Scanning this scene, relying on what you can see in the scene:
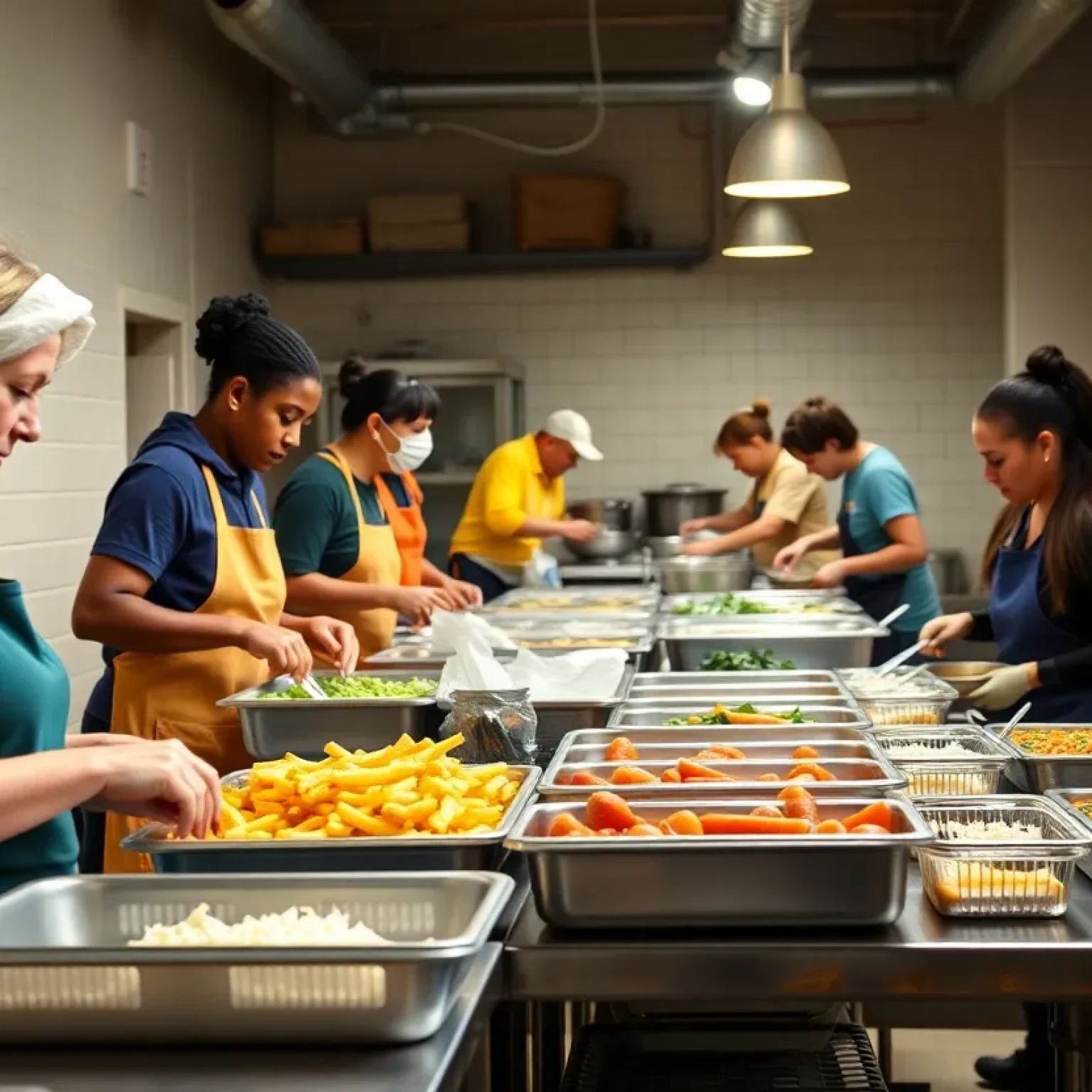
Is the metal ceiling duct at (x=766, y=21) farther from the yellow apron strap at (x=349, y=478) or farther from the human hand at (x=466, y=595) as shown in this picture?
the yellow apron strap at (x=349, y=478)

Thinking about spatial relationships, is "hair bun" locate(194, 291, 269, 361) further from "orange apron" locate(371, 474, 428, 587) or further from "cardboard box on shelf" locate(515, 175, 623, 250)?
"cardboard box on shelf" locate(515, 175, 623, 250)

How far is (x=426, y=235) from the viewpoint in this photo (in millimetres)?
8547

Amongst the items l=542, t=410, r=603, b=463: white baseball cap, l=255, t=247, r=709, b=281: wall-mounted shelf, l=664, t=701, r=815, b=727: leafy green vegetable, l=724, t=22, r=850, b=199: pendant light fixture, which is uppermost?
l=255, t=247, r=709, b=281: wall-mounted shelf

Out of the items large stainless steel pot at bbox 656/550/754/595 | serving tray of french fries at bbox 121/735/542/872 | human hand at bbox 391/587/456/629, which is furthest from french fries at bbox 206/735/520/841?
large stainless steel pot at bbox 656/550/754/595

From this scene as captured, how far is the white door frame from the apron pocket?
3581 mm

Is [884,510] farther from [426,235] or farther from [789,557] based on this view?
[426,235]

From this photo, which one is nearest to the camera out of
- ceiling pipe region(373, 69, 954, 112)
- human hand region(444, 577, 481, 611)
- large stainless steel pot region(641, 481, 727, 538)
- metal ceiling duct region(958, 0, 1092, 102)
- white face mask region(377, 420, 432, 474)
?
human hand region(444, 577, 481, 611)

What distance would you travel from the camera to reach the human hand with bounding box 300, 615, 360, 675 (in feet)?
11.0

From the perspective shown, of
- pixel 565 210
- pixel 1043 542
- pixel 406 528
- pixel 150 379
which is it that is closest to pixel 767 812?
pixel 1043 542

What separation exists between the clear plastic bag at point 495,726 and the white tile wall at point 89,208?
257 centimetres

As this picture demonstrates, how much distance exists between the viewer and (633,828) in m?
1.95

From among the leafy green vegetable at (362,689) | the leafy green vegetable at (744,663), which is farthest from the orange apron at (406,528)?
the leafy green vegetable at (362,689)

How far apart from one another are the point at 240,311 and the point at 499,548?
378 cm

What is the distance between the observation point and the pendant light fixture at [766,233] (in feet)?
22.7
